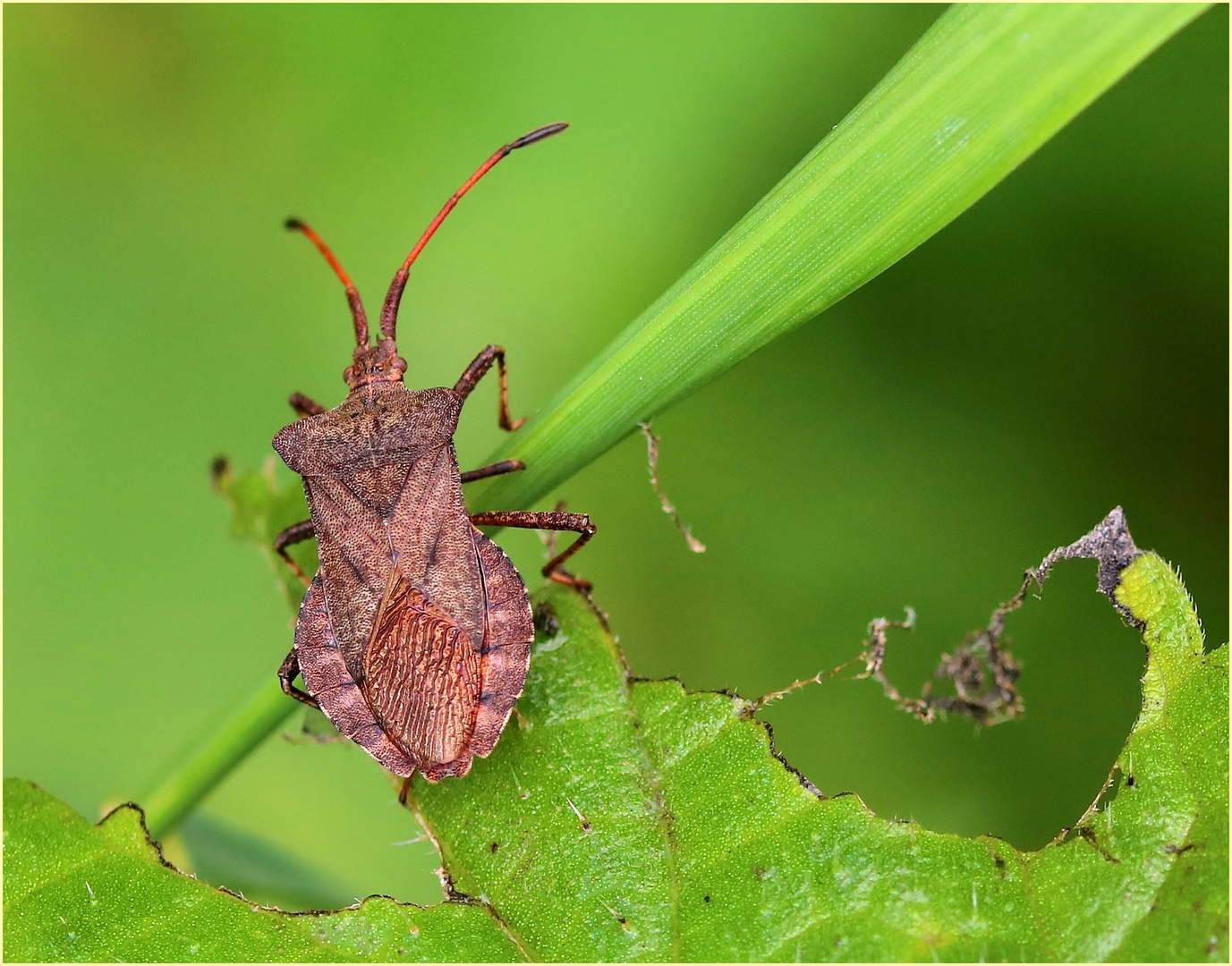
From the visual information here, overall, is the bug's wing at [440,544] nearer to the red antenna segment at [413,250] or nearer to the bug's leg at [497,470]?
the bug's leg at [497,470]

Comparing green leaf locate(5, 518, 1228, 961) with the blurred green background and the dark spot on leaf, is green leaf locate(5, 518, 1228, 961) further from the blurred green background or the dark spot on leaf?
the blurred green background

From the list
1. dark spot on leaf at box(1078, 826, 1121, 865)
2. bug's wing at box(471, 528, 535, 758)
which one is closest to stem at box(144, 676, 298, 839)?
bug's wing at box(471, 528, 535, 758)

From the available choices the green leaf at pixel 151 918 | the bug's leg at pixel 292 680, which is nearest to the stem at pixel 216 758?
the bug's leg at pixel 292 680

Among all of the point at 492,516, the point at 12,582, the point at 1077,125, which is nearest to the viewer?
the point at 492,516

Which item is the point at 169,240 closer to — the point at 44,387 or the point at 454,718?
the point at 44,387

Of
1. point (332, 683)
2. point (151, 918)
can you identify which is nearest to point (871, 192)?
point (332, 683)

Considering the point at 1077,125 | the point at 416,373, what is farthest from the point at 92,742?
the point at 1077,125
